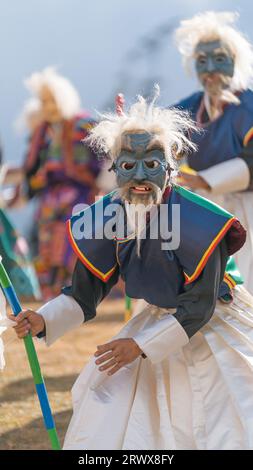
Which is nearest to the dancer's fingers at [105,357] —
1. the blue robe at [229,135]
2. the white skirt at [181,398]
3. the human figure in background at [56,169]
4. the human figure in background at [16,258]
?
the white skirt at [181,398]

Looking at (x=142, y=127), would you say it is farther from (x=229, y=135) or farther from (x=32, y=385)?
A: (x=32, y=385)

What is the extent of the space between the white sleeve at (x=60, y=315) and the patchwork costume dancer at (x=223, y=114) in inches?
59.5

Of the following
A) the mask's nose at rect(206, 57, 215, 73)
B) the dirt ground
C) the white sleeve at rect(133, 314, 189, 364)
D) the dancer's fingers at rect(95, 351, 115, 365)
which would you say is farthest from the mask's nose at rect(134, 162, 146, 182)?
the mask's nose at rect(206, 57, 215, 73)

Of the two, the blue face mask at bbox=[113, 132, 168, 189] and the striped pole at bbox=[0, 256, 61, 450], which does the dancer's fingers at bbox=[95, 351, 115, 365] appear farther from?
the blue face mask at bbox=[113, 132, 168, 189]

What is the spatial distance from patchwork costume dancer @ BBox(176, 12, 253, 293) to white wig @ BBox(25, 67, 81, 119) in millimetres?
3291

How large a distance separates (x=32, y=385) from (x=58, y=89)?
3.84 metres

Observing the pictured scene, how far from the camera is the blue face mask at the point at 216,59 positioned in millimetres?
4949

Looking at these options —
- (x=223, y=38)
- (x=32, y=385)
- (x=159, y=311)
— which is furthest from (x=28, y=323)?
(x=223, y=38)

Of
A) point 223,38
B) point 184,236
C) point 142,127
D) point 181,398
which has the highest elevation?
point 223,38

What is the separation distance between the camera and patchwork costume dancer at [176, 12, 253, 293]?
4.85 meters

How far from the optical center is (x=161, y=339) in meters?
3.20

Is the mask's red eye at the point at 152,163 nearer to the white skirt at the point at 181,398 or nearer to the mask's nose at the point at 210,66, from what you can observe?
the white skirt at the point at 181,398

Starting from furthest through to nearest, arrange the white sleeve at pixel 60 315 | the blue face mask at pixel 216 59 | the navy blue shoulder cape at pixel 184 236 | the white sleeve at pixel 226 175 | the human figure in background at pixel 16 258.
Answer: the human figure in background at pixel 16 258 → the blue face mask at pixel 216 59 → the white sleeve at pixel 226 175 → the white sleeve at pixel 60 315 → the navy blue shoulder cape at pixel 184 236
